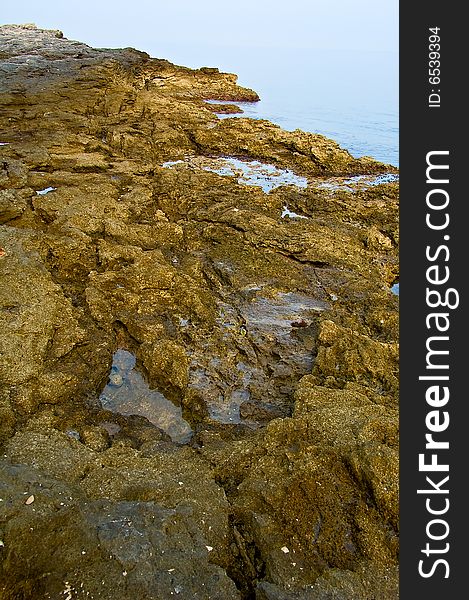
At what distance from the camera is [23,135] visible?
19.4 meters

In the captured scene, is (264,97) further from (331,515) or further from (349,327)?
(331,515)

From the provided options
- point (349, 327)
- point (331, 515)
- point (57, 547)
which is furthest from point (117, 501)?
point (349, 327)

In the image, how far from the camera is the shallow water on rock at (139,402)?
7.37 meters

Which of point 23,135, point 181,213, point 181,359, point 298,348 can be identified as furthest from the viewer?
point 23,135

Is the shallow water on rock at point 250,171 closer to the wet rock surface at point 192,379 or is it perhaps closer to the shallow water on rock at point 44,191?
the wet rock surface at point 192,379

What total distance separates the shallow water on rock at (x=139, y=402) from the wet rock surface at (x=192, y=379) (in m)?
0.04

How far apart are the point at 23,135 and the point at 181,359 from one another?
15166 mm

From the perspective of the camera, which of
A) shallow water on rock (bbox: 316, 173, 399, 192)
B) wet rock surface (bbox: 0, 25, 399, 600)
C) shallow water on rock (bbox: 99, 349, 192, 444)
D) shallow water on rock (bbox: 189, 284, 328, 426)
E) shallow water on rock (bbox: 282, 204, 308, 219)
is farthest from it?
shallow water on rock (bbox: 316, 173, 399, 192)

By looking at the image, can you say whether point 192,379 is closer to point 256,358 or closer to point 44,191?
point 256,358

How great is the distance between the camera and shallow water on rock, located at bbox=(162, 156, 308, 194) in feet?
59.5

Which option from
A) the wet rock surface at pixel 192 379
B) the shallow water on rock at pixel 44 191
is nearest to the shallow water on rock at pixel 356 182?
the wet rock surface at pixel 192 379

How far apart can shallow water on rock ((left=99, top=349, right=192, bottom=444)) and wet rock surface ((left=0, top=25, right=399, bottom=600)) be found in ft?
0.13

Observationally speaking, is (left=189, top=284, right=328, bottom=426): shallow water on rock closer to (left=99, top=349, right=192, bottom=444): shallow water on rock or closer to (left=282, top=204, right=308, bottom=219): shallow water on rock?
(left=99, top=349, right=192, bottom=444): shallow water on rock

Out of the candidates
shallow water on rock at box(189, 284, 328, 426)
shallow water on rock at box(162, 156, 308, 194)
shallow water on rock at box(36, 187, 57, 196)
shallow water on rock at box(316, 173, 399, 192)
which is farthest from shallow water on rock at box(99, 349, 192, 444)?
shallow water on rock at box(316, 173, 399, 192)
